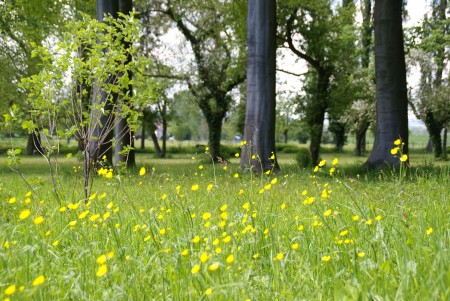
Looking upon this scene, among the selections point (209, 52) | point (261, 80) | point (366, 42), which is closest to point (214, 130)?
point (209, 52)

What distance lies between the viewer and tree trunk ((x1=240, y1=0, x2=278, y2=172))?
1087 centimetres

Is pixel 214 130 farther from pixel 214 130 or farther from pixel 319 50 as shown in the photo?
pixel 319 50

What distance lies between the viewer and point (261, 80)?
35.8 feet

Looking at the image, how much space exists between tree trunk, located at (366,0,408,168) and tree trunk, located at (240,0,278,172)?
267 cm

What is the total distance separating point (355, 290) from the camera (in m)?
1.81

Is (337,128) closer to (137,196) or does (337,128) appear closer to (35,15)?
(35,15)

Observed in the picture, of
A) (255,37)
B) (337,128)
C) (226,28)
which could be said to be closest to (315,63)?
(226,28)

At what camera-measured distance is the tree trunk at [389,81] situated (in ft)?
35.0

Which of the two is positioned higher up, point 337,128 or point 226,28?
point 226,28

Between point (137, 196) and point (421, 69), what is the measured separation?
3305 centimetres

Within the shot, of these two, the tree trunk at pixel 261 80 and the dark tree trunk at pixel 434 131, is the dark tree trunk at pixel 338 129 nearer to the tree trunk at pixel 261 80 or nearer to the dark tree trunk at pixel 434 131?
the dark tree trunk at pixel 434 131

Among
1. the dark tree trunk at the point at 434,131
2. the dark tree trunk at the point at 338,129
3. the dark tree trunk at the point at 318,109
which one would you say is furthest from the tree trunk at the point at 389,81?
the dark tree trunk at the point at 338,129

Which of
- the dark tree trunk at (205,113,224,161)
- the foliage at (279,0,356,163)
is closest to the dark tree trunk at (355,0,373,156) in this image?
the foliage at (279,0,356,163)

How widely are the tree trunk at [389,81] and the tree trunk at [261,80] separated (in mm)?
2672
